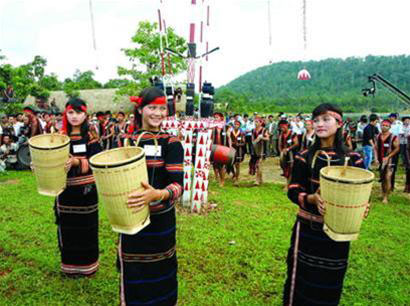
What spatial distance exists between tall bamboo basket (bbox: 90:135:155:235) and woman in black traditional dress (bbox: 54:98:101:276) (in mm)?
1408

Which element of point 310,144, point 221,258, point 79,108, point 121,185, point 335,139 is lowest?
point 221,258

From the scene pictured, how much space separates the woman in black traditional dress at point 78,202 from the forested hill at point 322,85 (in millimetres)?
31683

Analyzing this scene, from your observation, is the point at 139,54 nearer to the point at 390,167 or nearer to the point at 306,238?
the point at 390,167

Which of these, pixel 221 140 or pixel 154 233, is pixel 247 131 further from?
pixel 154 233

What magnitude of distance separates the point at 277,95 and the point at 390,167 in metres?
61.1

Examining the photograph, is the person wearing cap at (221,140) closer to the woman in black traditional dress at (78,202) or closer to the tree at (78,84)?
the woman in black traditional dress at (78,202)

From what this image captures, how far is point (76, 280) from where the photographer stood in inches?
139

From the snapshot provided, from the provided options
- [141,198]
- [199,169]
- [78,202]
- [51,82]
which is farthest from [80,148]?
[51,82]

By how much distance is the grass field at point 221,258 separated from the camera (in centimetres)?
336

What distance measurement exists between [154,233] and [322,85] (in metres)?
64.9

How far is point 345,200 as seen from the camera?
1855mm

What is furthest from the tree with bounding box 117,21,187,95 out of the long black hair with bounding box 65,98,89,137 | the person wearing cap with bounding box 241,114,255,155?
the long black hair with bounding box 65,98,89,137

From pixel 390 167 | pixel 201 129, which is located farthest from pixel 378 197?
pixel 201 129

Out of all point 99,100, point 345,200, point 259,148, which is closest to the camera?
point 345,200
